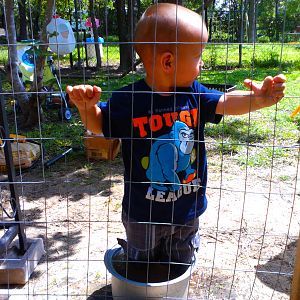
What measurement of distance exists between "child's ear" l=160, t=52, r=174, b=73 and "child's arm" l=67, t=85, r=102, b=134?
23 cm

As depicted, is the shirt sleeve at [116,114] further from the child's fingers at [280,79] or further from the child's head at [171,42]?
the child's fingers at [280,79]

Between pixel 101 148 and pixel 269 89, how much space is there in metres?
2.14

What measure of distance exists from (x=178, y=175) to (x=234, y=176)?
1.62m

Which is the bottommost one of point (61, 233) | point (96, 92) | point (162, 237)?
point (61, 233)

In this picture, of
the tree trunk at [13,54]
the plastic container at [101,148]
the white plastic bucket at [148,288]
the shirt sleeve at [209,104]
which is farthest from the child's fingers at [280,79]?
the tree trunk at [13,54]

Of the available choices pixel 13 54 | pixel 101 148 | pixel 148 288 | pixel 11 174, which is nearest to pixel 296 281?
pixel 148 288

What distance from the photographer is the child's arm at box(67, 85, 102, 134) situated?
1217 millimetres

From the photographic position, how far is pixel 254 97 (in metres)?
1.30

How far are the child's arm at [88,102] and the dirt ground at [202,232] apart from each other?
9.3 inches

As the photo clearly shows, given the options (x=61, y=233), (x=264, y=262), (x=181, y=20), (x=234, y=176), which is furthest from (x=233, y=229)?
(x=181, y=20)

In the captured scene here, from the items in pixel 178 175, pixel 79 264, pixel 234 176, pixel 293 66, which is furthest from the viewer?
pixel 293 66

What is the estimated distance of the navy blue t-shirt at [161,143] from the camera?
139cm

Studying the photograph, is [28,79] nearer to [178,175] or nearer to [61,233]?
[61,233]

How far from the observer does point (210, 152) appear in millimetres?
3434
